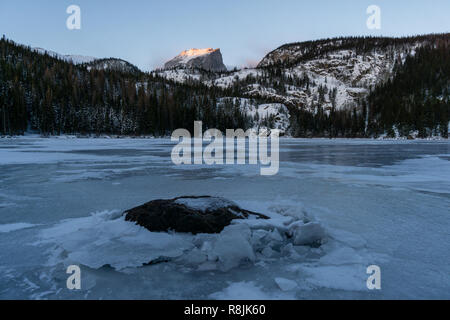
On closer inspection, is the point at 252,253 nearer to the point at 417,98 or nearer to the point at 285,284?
the point at 285,284

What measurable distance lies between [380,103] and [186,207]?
170085 millimetres

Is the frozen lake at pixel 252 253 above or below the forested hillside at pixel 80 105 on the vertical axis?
below

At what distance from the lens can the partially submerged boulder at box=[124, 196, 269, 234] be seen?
455 centimetres

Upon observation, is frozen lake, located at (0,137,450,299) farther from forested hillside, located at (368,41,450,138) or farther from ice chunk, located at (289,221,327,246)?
forested hillside, located at (368,41,450,138)

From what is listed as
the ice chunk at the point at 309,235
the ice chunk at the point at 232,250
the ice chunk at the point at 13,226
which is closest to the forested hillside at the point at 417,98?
the ice chunk at the point at 309,235

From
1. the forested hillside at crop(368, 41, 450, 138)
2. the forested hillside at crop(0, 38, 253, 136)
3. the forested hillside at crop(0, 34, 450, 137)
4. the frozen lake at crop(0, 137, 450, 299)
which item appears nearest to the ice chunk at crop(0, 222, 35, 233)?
the frozen lake at crop(0, 137, 450, 299)

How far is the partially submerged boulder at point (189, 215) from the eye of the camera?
455cm

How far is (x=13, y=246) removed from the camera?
4074mm

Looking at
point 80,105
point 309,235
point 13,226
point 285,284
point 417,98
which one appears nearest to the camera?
point 285,284

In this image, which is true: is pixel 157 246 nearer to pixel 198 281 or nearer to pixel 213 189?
pixel 198 281

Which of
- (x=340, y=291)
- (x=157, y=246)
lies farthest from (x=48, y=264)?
(x=340, y=291)

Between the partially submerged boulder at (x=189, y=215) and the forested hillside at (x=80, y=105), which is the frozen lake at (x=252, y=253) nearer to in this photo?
the partially submerged boulder at (x=189, y=215)

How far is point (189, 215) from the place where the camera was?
184 inches

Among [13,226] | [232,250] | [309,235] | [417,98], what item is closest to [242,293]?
[232,250]
